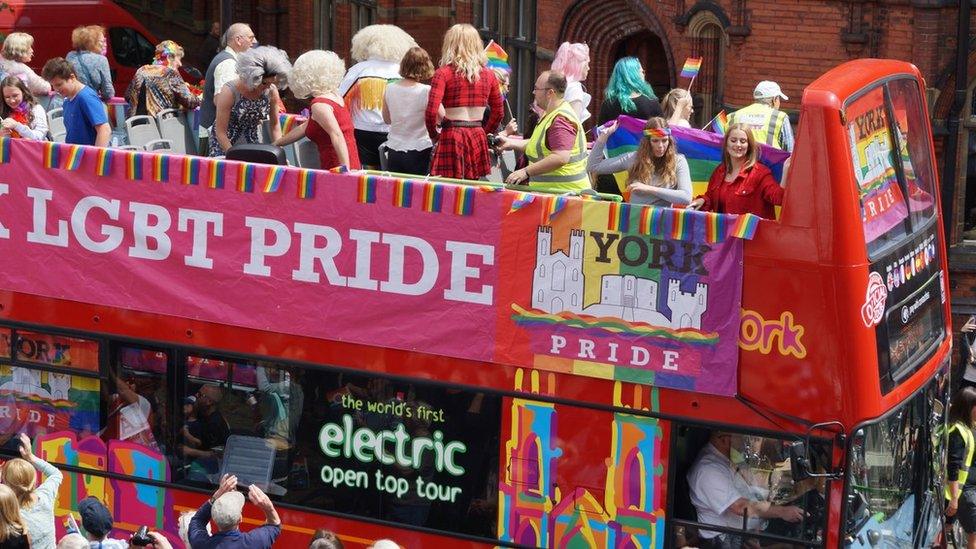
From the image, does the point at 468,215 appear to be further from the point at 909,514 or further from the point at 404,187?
the point at 909,514

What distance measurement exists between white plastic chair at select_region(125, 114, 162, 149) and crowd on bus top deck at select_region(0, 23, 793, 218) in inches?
16.6

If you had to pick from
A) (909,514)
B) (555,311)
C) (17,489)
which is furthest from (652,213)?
(17,489)

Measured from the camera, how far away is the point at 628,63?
11.7 metres

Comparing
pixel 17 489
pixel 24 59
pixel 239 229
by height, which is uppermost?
pixel 24 59

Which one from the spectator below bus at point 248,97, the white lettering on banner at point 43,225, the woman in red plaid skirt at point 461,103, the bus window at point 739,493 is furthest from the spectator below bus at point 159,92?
the bus window at point 739,493

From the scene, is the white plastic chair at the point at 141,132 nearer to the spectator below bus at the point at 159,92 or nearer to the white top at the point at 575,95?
the spectator below bus at the point at 159,92

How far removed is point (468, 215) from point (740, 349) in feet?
5.24

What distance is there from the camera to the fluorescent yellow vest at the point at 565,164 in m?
9.89

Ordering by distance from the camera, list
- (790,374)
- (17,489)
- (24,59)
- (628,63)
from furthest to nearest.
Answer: (24,59), (628,63), (17,489), (790,374)

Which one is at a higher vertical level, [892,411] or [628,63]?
[628,63]

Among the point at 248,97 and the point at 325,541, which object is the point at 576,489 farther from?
the point at 248,97

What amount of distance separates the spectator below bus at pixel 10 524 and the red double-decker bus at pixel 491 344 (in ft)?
2.85

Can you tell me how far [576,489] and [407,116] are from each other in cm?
319

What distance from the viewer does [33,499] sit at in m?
9.47
